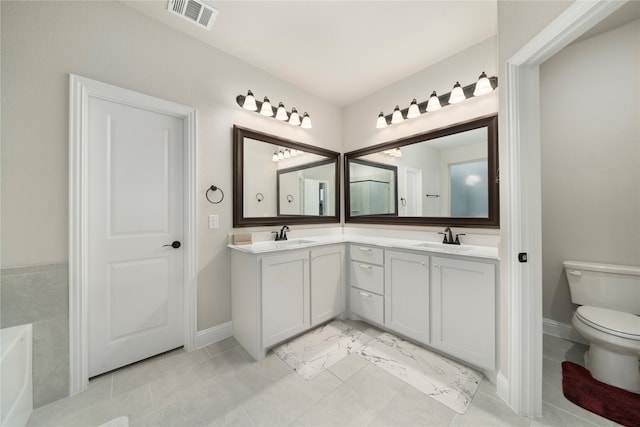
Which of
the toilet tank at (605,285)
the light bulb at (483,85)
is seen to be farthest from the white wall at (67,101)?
the toilet tank at (605,285)

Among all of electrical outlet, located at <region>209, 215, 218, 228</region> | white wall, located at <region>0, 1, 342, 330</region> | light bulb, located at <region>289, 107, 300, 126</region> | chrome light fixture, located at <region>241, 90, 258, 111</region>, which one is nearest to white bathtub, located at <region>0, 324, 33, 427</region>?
white wall, located at <region>0, 1, 342, 330</region>

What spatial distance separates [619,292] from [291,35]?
10.6 ft

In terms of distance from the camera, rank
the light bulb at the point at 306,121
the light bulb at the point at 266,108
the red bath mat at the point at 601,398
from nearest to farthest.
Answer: the red bath mat at the point at 601,398
the light bulb at the point at 266,108
the light bulb at the point at 306,121

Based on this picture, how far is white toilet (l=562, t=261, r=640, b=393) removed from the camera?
142cm

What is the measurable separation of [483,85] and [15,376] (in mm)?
3523

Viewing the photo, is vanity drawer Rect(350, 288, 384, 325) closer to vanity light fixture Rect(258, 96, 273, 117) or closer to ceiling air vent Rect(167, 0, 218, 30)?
vanity light fixture Rect(258, 96, 273, 117)

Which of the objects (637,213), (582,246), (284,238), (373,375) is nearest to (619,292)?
(582,246)

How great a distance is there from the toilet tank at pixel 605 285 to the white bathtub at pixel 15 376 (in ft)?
11.8

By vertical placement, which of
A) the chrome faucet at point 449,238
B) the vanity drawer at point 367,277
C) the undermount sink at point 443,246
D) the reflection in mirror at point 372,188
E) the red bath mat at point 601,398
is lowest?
the red bath mat at point 601,398

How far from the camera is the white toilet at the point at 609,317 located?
142 cm

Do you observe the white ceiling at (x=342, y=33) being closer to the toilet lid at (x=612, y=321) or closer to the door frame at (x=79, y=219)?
the door frame at (x=79, y=219)

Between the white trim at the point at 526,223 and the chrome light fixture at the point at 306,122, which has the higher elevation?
the chrome light fixture at the point at 306,122

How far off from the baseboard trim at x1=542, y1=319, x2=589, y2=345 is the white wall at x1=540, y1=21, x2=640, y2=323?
5cm

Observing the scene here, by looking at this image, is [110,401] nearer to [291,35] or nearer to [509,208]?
[509,208]
